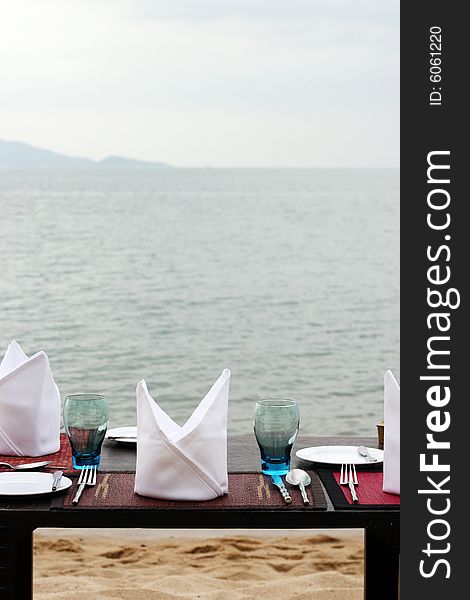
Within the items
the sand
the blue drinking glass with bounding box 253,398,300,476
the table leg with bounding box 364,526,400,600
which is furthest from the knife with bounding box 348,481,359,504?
the sand

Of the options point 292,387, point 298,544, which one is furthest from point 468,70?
point 292,387

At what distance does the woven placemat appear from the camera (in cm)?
149

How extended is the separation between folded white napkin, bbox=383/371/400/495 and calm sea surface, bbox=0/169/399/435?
5.96 meters

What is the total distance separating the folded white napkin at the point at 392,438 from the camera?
1.56 m

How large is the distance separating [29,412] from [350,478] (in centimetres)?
62

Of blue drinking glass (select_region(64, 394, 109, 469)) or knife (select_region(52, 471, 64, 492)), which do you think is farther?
blue drinking glass (select_region(64, 394, 109, 469))

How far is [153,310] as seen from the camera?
14766 mm

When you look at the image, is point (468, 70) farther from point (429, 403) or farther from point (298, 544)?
point (298, 544)

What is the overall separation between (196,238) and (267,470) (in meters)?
18.8

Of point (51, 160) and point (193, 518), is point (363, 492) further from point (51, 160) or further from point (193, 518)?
point (51, 160)

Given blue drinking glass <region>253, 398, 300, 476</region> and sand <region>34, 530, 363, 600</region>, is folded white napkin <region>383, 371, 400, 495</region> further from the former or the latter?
sand <region>34, 530, 363, 600</region>

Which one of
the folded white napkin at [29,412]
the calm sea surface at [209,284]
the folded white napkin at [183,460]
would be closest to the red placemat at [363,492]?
the folded white napkin at [183,460]

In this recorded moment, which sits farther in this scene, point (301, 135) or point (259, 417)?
point (301, 135)

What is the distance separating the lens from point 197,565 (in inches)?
127
